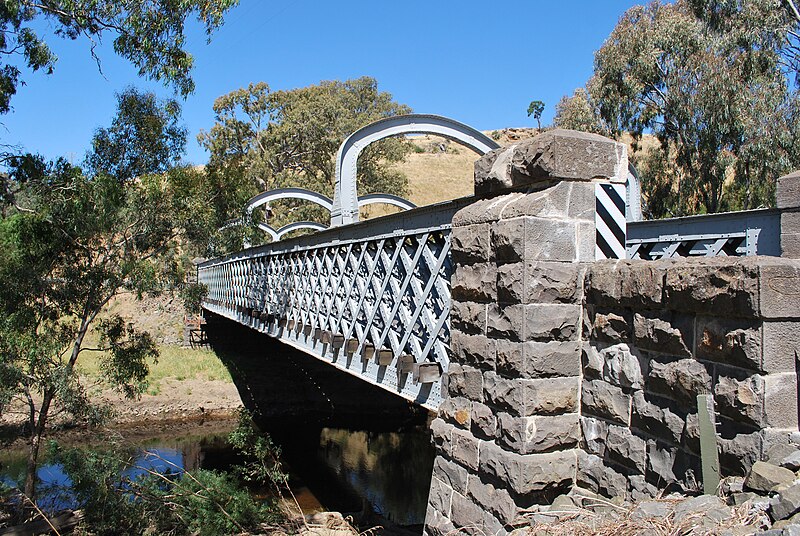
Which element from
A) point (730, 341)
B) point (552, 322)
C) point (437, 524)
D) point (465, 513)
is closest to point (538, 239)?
point (552, 322)

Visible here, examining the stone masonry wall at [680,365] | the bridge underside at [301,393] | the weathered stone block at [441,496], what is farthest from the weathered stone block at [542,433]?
the bridge underside at [301,393]

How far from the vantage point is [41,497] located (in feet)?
46.0

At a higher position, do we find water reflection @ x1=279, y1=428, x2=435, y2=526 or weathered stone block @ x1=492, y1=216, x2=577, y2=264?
weathered stone block @ x1=492, y1=216, x2=577, y2=264

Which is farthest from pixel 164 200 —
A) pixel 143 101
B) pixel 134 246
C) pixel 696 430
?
pixel 696 430

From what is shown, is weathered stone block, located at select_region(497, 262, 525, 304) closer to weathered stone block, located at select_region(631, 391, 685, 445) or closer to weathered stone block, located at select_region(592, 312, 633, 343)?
weathered stone block, located at select_region(592, 312, 633, 343)

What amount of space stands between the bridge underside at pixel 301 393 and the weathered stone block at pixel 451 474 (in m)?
19.3

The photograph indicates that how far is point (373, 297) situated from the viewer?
9.34 m

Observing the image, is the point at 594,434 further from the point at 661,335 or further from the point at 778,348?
the point at 778,348

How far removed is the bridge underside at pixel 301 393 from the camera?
25.8 metres

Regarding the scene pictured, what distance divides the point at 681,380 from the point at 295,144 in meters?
37.2

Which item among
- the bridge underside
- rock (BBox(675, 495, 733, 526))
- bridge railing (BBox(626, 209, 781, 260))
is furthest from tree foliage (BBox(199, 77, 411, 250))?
rock (BBox(675, 495, 733, 526))

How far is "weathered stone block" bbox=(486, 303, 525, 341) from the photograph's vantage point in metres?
4.44

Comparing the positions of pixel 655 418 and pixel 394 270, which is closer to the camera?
pixel 655 418

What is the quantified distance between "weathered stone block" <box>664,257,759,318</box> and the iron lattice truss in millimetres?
2717
